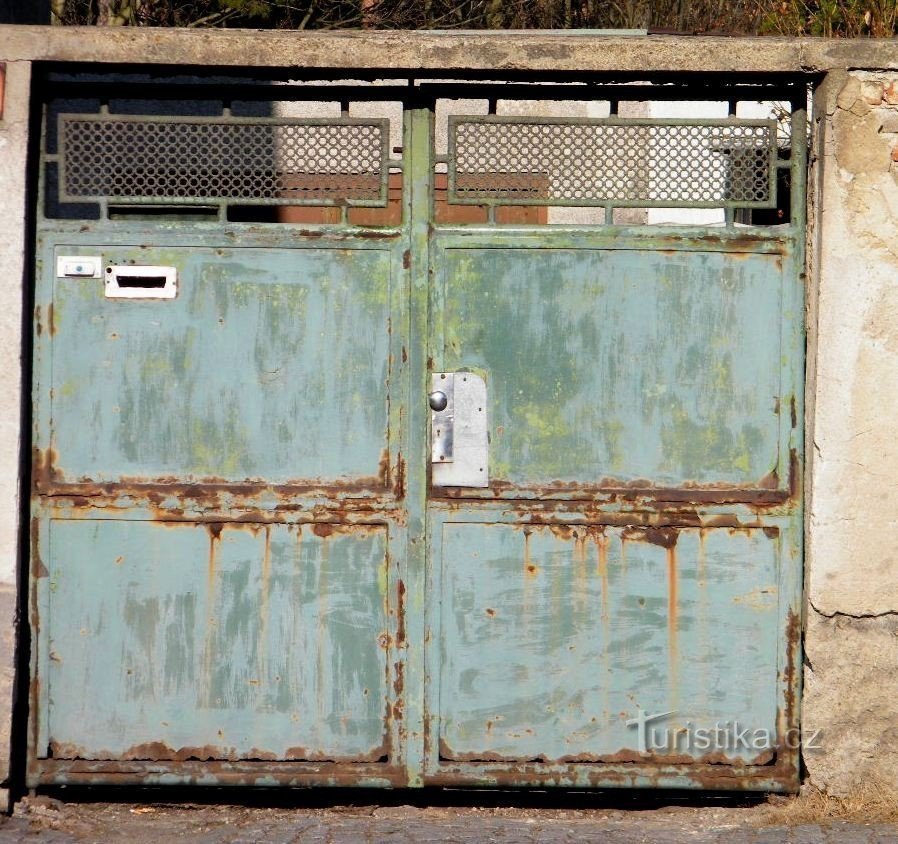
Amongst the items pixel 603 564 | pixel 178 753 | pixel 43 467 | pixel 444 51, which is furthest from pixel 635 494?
pixel 43 467

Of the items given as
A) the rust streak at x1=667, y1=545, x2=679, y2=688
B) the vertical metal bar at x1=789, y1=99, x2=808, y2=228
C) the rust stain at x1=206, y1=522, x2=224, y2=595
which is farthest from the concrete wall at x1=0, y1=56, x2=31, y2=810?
the vertical metal bar at x1=789, y1=99, x2=808, y2=228

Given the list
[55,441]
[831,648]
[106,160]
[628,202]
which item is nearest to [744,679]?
[831,648]

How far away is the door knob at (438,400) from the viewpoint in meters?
3.92

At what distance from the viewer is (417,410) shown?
395 cm

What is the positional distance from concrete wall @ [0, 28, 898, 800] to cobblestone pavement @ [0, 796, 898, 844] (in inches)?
10.4

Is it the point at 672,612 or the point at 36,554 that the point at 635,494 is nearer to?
the point at 672,612

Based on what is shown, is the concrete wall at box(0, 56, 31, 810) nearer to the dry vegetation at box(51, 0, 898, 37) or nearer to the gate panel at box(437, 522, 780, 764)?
the gate panel at box(437, 522, 780, 764)

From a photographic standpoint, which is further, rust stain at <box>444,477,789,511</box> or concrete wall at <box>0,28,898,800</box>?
rust stain at <box>444,477,789,511</box>

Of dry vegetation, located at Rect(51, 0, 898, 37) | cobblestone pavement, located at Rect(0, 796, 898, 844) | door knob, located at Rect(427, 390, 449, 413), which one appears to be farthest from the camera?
dry vegetation, located at Rect(51, 0, 898, 37)

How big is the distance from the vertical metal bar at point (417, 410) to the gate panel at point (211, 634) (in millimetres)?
100

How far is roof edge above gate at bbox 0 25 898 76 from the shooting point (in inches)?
150

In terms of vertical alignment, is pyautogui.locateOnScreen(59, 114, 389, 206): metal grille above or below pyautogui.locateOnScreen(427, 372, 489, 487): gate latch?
above

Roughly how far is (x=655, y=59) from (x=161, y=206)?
171 centimetres

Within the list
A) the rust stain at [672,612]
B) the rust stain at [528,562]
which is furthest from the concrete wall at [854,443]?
the rust stain at [528,562]
